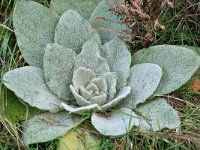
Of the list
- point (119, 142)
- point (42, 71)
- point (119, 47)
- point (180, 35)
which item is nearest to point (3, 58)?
point (42, 71)

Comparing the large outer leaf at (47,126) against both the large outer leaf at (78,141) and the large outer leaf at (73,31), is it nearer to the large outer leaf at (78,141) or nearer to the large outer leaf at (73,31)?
the large outer leaf at (78,141)

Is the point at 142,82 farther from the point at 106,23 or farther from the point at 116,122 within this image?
the point at 106,23

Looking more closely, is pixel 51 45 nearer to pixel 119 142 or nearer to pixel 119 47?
pixel 119 47

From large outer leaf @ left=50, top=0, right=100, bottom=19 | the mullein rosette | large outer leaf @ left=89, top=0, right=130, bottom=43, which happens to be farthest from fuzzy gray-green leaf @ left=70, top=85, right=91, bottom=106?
large outer leaf @ left=50, top=0, right=100, bottom=19

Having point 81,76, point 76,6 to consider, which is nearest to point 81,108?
point 81,76

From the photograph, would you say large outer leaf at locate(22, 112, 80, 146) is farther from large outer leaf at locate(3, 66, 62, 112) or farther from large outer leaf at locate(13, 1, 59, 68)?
large outer leaf at locate(13, 1, 59, 68)
